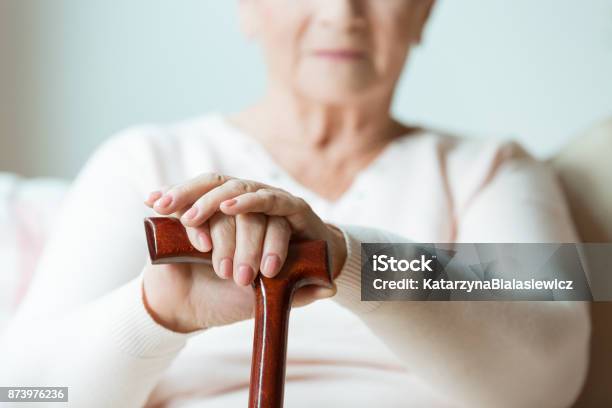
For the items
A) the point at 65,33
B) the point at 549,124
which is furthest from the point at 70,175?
the point at 549,124

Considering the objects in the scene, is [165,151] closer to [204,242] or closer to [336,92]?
[336,92]

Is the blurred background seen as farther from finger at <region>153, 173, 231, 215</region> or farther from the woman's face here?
finger at <region>153, 173, 231, 215</region>

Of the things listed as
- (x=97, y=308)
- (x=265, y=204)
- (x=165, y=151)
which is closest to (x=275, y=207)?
(x=265, y=204)

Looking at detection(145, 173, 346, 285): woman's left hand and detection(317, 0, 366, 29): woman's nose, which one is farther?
detection(317, 0, 366, 29): woman's nose

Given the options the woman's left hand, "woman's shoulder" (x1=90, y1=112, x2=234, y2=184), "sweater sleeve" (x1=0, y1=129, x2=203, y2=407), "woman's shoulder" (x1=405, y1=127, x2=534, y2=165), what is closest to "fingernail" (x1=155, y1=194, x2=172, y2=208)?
the woman's left hand

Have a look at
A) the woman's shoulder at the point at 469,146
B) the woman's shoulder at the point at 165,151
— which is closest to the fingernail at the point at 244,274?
the woman's shoulder at the point at 165,151

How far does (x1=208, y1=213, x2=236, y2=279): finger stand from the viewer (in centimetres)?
54

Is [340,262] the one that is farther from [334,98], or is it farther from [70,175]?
[70,175]

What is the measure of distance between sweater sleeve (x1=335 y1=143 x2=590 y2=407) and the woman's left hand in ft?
0.26

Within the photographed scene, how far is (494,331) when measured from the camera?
2.28 feet

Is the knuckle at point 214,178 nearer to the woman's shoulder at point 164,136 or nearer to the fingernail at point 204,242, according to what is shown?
the fingernail at point 204,242

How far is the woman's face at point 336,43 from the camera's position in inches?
35.3

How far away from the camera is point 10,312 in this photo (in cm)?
106

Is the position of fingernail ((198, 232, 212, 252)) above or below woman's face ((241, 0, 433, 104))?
below
